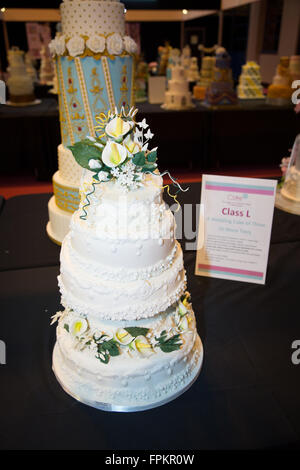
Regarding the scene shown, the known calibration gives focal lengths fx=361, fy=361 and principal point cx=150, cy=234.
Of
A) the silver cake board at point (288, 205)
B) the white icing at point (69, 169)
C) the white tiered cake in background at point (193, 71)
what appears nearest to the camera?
the white icing at point (69, 169)

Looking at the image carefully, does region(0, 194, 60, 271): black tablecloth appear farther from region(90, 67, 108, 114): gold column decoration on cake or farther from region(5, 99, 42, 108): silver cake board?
region(5, 99, 42, 108): silver cake board

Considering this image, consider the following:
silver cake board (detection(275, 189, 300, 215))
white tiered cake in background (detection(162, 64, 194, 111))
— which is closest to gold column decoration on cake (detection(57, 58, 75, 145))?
silver cake board (detection(275, 189, 300, 215))

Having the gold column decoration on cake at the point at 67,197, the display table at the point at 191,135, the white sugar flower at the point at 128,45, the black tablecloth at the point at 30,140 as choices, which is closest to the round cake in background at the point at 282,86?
the display table at the point at 191,135

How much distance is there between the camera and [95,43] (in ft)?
4.81

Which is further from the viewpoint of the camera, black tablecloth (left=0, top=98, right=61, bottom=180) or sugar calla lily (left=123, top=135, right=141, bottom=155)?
black tablecloth (left=0, top=98, right=61, bottom=180)

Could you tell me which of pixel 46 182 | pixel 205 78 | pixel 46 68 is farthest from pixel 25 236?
pixel 46 68

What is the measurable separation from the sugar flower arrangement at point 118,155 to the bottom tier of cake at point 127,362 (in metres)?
0.38

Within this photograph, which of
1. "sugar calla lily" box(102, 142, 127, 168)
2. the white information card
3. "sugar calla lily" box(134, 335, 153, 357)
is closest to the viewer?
"sugar calla lily" box(102, 142, 127, 168)

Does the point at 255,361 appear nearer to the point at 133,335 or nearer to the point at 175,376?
the point at 175,376

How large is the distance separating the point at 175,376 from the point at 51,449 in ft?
1.17

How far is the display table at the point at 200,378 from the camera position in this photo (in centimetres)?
88

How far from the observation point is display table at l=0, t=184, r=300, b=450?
0.88 m

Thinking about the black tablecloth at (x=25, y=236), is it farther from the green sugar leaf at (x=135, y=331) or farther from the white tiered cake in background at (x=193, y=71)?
the white tiered cake in background at (x=193, y=71)

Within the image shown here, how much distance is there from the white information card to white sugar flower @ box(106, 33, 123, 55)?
26.0 inches
